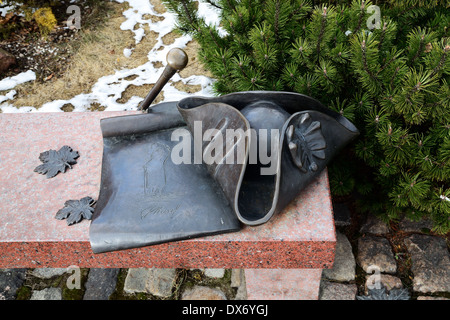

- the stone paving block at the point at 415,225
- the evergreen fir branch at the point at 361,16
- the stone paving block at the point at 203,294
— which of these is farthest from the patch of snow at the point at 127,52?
A: the stone paving block at the point at 415,225

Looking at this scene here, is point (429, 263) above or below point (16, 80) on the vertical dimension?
below

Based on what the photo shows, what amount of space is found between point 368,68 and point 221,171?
77 centimetres

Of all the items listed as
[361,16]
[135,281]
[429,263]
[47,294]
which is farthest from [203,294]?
[361,16]

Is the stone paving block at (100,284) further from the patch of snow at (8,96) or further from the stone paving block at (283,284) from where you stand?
the patch of snow at (8,96)

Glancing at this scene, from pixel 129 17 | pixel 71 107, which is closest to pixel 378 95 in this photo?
pixel 71 107

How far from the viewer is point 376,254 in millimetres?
2354

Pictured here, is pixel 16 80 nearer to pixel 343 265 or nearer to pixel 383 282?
pixel 343 265

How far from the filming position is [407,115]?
68.9 inches

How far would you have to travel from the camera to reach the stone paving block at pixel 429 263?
87.0 inches

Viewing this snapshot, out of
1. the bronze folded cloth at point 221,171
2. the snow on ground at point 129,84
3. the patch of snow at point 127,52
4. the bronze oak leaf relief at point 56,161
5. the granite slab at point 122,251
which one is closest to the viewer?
the bronze folded cloth at point 221,171

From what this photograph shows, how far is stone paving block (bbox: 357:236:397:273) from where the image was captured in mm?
2311

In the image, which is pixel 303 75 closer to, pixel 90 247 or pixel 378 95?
pixel 378 95

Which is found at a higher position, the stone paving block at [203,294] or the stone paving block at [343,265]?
the stone paving block at [203,294]

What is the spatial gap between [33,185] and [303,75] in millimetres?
1402
